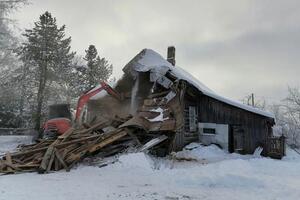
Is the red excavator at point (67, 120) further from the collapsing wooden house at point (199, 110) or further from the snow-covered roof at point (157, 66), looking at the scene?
the snow-covered roof at point (157, 66)

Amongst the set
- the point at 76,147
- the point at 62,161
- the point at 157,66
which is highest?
the point at 157,66

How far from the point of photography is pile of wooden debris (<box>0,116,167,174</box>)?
15.5 meters

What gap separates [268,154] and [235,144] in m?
2.01

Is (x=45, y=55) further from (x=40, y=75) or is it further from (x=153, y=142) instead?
(x=153, y=142)

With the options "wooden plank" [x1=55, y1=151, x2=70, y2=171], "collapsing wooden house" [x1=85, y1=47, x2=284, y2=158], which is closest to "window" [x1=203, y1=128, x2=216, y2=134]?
"collapsing wooden house" [x1=85, y1=47, x2=284, y2=158]

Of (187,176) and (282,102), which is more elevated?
(282,102)

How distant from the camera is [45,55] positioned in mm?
36219

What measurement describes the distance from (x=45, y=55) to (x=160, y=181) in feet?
87.1

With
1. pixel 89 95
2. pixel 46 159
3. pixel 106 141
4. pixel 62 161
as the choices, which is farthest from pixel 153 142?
pixel 89 95

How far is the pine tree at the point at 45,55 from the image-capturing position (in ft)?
119

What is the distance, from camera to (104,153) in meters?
17.7

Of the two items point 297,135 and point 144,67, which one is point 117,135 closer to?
point 144,67

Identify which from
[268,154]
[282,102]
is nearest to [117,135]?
[268,154]

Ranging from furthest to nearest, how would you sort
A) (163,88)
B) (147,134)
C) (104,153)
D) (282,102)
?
1. (282,102)
2. (163,88)
3. (147,134)
4. (104,153)
